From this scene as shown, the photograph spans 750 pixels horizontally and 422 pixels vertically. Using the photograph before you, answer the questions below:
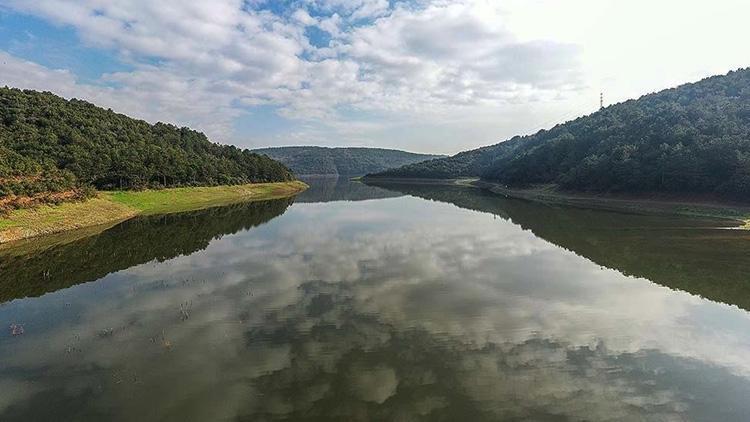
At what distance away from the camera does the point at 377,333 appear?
Answer: 1591cm

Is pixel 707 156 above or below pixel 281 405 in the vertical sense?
above

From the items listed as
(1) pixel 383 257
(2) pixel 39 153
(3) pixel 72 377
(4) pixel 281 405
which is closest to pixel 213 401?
(4) pixel 281 405

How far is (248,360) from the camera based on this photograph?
536 inches

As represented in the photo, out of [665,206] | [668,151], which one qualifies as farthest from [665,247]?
[668,151]

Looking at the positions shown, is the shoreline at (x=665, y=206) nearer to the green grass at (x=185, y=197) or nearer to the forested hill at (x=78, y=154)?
the green grass at (x=185, y=197)

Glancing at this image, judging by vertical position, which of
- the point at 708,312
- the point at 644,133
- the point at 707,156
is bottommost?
the point at 708,312

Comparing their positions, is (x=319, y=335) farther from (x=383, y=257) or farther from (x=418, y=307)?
(x=383, y=257)

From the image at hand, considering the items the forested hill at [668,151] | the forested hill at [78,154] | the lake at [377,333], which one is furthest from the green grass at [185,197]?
the forested hill at [668,151]

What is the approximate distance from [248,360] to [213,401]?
2.42m

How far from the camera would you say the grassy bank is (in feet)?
126

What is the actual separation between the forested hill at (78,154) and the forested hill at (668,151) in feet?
261

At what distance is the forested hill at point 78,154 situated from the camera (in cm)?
4729

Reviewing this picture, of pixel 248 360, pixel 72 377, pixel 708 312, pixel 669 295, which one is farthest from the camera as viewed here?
pixel 669 295

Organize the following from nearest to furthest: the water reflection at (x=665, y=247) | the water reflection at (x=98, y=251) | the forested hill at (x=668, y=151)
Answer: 1. the water reflection at (x=665, y=247)
2. the water reflection at (x=98, y=251)
3. the forested hill at (x=668, y=151)
